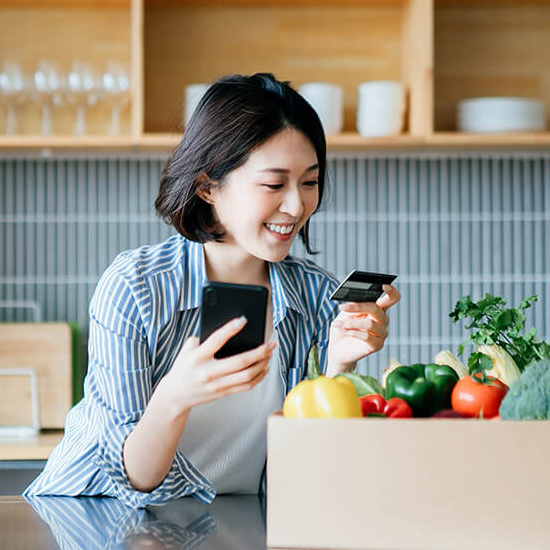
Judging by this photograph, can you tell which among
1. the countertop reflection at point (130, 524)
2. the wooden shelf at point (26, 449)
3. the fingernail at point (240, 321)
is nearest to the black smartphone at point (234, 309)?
the fingernail at point (240, 321)

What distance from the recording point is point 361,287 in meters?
1.08

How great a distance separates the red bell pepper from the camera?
0.94 metres

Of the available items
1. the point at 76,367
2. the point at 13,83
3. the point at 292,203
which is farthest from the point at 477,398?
the point at 13,83

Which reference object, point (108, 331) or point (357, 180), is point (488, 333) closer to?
point (108, 331)

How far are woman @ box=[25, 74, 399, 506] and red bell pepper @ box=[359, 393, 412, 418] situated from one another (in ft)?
0.46

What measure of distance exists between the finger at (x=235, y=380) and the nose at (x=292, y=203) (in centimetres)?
30

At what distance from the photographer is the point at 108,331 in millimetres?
1144

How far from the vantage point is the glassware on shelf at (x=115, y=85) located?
229 cm

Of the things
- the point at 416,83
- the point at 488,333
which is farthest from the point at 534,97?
the point at 488,333

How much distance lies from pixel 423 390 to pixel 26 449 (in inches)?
51.4

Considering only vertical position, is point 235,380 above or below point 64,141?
below

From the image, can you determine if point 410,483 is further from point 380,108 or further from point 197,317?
point 380,108

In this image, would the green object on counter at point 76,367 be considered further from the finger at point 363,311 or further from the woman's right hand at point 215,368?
the woman's right hand at point 215,368

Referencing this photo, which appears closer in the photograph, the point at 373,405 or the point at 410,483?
the point at 410,483
